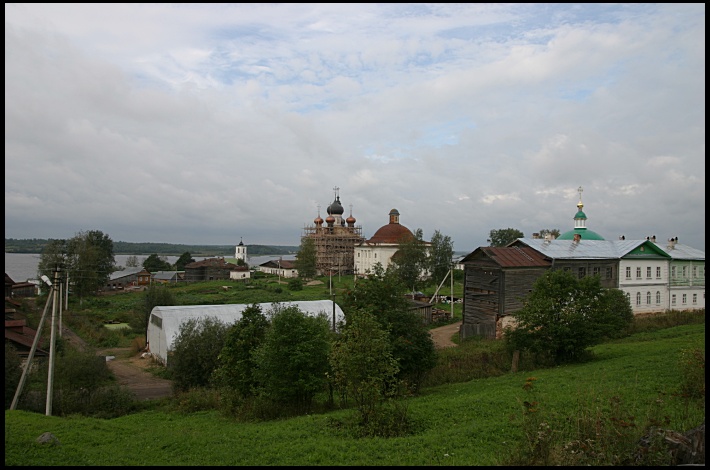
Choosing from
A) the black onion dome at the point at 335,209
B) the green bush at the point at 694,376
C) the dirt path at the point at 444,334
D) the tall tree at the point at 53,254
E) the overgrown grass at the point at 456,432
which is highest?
the black onion dome at the point at 335,209

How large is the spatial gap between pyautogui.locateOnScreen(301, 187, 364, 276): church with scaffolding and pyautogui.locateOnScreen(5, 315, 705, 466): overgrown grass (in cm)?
6582

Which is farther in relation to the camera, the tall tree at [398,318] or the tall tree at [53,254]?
the tall tree at [53,254]

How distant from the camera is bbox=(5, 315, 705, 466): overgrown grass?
7852 mm

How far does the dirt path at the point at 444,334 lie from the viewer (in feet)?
94.8

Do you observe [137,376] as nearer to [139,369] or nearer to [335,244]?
[139,369]

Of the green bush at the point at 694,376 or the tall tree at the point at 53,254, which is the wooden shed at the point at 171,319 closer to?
the green bush at the point at 694,376

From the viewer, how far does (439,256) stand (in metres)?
54.0

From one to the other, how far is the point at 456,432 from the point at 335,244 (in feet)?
244

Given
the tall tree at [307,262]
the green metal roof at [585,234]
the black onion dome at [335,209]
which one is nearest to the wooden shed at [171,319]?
the green metal roof at [585,234]

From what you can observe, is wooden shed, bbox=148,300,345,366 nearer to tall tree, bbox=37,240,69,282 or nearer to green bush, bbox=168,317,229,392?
green bush, bbox=168,317,229,392

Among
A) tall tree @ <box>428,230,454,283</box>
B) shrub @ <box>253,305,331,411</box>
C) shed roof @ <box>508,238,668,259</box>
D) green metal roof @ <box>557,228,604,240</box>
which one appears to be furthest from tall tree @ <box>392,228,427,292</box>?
shrub @ <box>253,305,331,411</box>

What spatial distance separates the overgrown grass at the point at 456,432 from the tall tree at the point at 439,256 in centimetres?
3810

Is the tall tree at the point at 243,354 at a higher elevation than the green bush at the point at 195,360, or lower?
higher

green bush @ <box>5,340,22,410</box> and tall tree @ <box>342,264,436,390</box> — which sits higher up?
tall tree @ <box>342,264,436,390</box>
